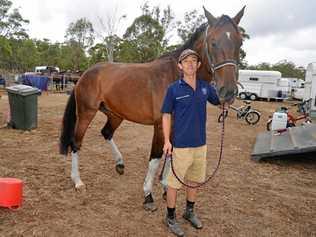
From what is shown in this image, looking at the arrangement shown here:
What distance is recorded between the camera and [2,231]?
9.97ft

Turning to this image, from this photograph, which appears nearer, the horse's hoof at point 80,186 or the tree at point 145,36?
the horse's hoof at point 80,186

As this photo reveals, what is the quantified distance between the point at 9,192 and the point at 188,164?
179cm

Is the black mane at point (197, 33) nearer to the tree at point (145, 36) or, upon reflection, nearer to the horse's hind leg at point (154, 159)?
the horse's hind leg at point (154, 159)

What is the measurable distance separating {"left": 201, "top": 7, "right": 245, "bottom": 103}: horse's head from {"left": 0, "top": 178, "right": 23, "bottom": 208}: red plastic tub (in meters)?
2.19

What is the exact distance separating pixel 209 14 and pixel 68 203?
253 centimetres

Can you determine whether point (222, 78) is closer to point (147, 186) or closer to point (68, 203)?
point (147, 186)

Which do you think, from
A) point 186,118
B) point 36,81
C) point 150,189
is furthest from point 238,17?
point 36,81

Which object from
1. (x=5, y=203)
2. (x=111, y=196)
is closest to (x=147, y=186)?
(x=111, y=196)

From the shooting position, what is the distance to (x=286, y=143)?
6.40 m

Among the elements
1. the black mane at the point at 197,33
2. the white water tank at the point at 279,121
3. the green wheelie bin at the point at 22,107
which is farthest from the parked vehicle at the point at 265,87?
the black mane at the point at 197,33

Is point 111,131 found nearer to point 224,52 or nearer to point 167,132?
point 167,132

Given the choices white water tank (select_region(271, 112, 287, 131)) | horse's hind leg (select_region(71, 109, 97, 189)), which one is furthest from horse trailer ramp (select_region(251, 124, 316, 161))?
horse's hind leg (select_region(71, 109, 97, 189))

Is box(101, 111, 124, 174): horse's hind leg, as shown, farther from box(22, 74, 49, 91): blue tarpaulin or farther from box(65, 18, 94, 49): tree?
box(65, 18, 94, 49): tree

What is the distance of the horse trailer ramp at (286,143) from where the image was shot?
228 inches
